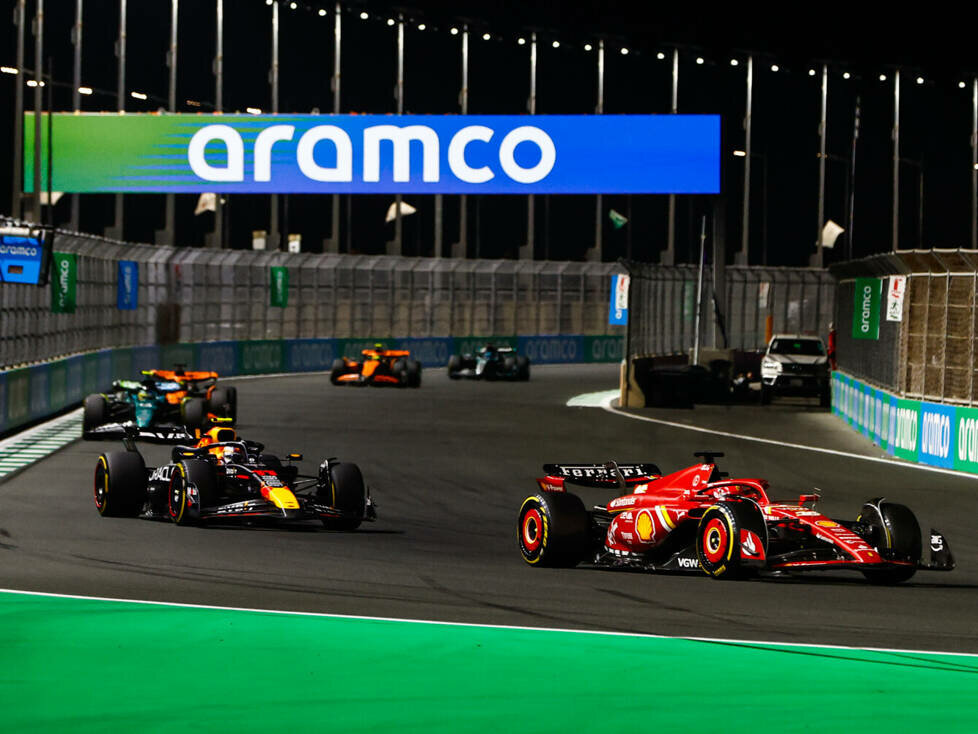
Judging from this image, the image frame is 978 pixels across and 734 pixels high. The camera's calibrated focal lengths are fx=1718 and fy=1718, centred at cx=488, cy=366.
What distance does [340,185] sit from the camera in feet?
135

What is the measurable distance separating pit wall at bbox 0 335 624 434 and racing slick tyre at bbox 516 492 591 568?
45.3 ft

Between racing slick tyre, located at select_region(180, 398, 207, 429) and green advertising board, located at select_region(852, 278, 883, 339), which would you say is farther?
green advertising board, located at select_region(852, 278, 883, 339)

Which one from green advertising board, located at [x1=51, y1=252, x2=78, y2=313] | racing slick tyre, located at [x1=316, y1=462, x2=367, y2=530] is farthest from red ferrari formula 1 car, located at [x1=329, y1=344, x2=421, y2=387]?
racing slick tyre, located at [x1=316, y1=462, x2=367, y2=530]

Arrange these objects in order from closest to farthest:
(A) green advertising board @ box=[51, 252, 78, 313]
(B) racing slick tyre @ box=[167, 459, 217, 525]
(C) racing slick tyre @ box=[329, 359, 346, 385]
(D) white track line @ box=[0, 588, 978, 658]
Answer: (D) white track line @ box=[0, 588, 978, 658] → (B) racing slick tyre @ box=[167, 459, 217, 525] → (A) green advertising board @ box=[51, 252, 78, 313] → (C) racing slick tyre @ box=[329, 359, 346, 385]

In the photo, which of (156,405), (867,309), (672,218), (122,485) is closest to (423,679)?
(122,485)

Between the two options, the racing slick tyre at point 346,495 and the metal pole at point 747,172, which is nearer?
the racing slick tyre at point 346,495

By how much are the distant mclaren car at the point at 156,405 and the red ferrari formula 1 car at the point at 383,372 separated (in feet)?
45.2

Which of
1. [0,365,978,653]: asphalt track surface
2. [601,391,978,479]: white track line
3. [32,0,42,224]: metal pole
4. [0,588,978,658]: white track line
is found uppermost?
[32,0,42,224]: metal pole

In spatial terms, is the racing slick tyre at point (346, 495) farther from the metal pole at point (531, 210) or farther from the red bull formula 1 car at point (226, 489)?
the metal pole at point (531, 210)

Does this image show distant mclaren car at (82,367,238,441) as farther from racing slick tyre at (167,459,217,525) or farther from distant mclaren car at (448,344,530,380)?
distant mclaren car at (448,344,530,380)

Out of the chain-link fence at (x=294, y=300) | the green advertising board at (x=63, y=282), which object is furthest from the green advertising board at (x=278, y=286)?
the green advertising board at (x=63, y=282)

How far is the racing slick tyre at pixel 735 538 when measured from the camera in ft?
38.0

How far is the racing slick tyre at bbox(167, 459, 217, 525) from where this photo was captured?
14805 millimetres

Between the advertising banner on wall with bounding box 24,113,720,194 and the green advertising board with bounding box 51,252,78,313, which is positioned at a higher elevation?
the advertising banner on wall with bounding box 24,113,720,194
